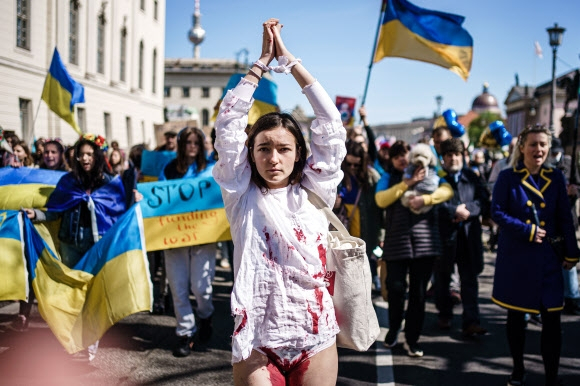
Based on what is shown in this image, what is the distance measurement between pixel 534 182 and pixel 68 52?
75.4 ft

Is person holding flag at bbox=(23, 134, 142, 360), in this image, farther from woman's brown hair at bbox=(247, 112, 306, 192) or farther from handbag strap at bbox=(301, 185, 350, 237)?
handbag strap at bbox=(301, 185, 350, 237)

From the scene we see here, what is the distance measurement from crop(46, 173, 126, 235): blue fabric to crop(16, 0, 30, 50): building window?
7509 mm

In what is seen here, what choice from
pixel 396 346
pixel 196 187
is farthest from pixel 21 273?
pixel 396 346

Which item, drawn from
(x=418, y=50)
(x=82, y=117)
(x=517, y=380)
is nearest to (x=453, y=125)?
(x=418, y=50)

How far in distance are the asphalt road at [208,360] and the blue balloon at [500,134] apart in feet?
8.76

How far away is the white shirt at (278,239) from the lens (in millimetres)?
2299

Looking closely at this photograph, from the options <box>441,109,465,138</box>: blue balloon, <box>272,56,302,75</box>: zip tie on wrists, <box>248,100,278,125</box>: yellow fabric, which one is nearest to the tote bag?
<box>272,56,302,75</box>: zip tie on wrists

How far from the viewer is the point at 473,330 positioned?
5633 mm

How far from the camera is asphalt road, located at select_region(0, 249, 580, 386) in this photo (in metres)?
4.40

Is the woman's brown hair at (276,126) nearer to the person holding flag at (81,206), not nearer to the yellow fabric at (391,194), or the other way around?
the yellow fabric at (391,194)

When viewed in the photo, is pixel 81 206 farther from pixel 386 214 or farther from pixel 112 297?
pixel 386 214

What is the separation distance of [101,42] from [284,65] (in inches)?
1170

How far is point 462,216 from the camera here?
572 centimetres

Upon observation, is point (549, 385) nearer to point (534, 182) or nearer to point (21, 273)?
point (534, 182)
